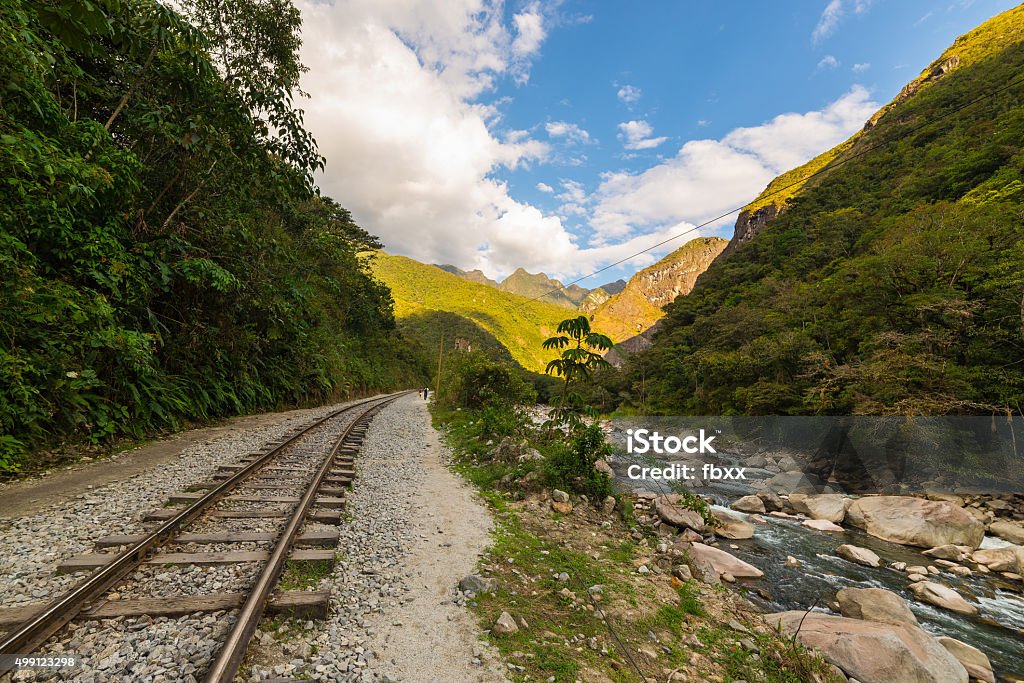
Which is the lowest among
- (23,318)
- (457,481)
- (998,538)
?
(998,538)

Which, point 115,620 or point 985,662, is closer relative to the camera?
point 115,620

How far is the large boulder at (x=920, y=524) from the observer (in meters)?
9.30

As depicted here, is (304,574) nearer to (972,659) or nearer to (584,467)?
(584,467)

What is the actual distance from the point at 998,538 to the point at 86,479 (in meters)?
21.0

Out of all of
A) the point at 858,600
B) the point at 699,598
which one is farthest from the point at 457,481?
the point at 858,600

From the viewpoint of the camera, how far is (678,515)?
28.8 ft

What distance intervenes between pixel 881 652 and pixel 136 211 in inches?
615

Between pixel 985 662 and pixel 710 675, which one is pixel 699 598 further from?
pixel 985 662

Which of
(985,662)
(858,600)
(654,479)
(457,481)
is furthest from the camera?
(654,479)

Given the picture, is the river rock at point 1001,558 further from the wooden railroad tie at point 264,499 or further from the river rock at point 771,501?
the wooden railroad tie at point 264,499

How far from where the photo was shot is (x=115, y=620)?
2887mm

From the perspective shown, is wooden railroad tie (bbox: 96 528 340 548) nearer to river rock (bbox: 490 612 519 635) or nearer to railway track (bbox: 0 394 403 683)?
railway track (bbox: 0 394 403 683)

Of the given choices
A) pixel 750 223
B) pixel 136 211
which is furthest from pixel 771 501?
pixel 750 223

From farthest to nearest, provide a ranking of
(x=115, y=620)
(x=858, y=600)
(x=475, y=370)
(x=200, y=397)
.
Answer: (x=475, y=370), (x=200, y=397), (x=858, y=600), (x=115, y=620)
